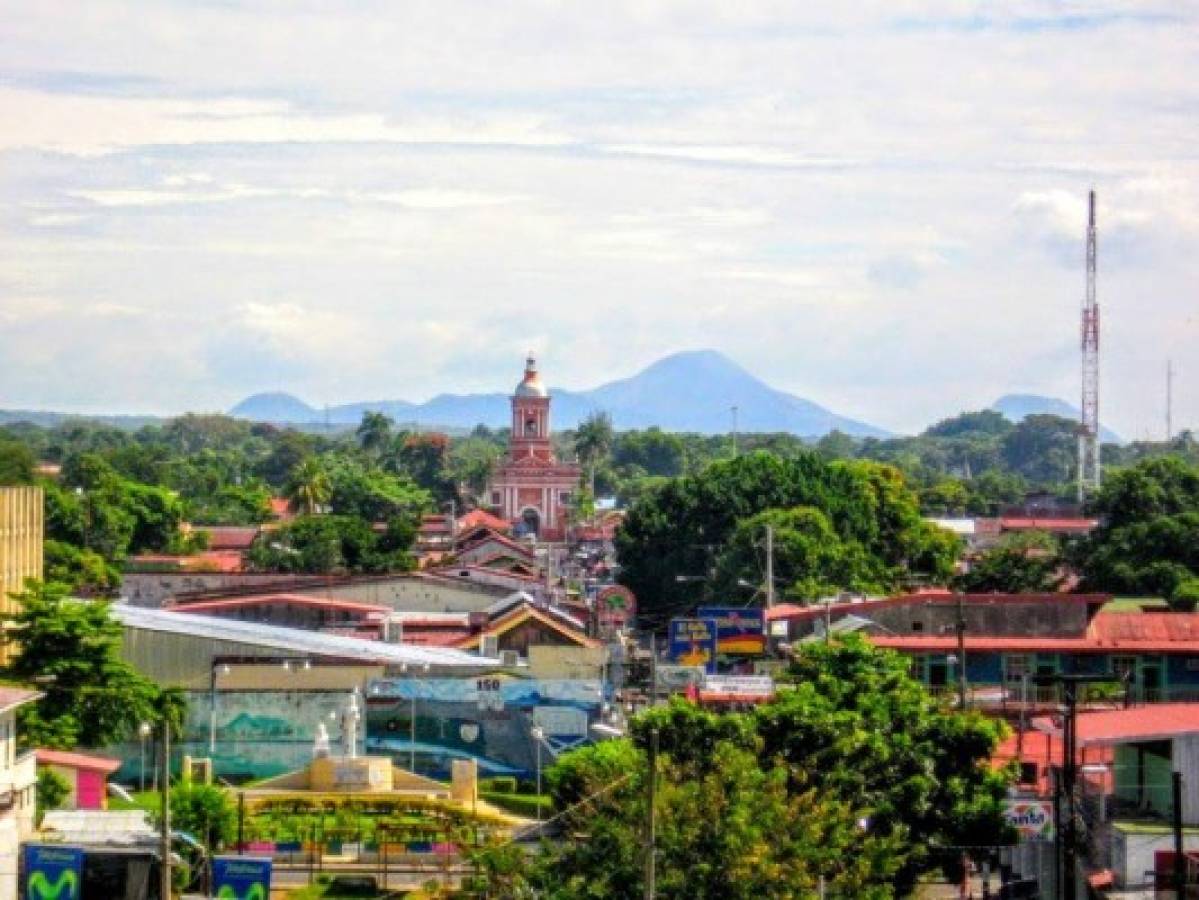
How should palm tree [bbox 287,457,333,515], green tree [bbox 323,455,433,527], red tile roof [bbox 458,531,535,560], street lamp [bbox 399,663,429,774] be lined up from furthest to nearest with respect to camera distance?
1. green tree [bbox 323,455,433,527]
2. palm tree [bbox 287,457,333,515]
3. red tile roof [bbox 458,531,535,560]
4. street lamp [bbox 399,663,429,774]

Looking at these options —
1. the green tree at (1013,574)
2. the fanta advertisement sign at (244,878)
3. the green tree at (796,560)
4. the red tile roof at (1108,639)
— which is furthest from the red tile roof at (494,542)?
the fanta advertisement sign at (244,878)

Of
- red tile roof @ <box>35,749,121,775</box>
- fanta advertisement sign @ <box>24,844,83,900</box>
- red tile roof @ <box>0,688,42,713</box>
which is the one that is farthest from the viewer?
red tile roof @ <box>35,749,121,775</box>

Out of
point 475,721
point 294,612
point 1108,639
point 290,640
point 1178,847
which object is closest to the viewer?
point 1178,847

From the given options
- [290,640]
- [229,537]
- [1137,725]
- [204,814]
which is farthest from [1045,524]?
[1137,725]

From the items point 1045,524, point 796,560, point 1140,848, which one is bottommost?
point 1140,848

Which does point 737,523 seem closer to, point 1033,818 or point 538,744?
point 538,744

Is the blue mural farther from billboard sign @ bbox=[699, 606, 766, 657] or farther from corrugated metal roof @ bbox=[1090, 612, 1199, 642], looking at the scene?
corrugated metal roof @ bbox=[1090, 612, 1199, 642]

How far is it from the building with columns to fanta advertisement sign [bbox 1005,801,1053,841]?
135992 mm

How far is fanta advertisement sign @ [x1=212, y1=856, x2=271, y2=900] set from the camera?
3966cm

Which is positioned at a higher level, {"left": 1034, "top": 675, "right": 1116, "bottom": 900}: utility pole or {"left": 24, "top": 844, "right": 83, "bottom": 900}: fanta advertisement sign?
{"left": 1034, "top": 675, "right": 1116, "bottom": 900}: utility pole

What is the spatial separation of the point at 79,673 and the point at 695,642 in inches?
975

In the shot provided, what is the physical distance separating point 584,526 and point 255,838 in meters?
125

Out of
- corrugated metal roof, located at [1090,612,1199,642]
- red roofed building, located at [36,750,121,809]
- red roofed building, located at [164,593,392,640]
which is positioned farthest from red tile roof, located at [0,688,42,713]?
red roofed building, located at [164,593,392,640]

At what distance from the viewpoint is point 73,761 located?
51750 millimetres
